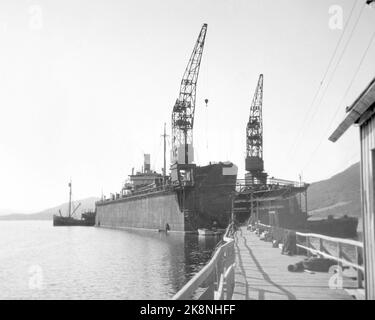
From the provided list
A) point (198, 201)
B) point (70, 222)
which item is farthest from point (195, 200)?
point (70, 222)

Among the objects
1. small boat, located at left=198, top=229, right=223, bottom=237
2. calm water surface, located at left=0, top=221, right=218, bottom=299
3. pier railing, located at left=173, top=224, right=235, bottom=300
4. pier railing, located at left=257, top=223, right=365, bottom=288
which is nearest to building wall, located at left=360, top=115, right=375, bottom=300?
pier railing, located at left=257, top=223, right=365, bottom=288

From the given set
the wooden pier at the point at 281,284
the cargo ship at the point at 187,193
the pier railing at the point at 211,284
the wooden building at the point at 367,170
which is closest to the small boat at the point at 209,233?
the cargo ship at the point at 187,193

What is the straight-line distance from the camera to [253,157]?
87250mm

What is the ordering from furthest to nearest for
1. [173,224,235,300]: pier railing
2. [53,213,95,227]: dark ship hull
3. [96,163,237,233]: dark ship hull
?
[53,213,95,227]: dark ship hull, [96,163,237,233]: dark ship hull, [173,224,235,300]: pier railing

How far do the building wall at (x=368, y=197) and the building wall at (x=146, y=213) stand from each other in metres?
59.0

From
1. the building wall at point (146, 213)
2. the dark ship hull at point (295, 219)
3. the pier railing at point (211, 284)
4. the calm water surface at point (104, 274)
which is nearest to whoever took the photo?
the pier railing at point (211, 284)

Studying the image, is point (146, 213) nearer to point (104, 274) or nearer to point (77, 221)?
point (104, 274)

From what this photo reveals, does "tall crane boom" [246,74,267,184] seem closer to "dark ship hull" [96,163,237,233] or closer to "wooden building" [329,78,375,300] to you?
"dark ship hull" [96,163,237,233]

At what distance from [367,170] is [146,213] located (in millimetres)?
79422

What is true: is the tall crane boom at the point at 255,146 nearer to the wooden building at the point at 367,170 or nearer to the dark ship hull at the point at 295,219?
the dark ship hull at the point at 295,219

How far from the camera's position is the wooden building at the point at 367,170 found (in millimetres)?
7809

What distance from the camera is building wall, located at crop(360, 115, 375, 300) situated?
7.86 meters

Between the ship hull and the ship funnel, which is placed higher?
the ship funnel

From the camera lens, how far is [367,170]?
8.07 meters
